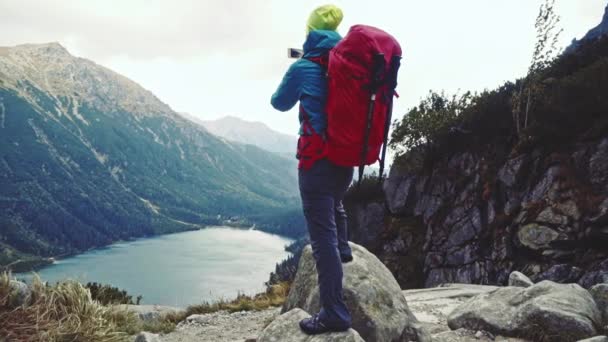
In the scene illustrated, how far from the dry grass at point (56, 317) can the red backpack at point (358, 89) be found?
4.37 m

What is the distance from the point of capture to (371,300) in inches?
231

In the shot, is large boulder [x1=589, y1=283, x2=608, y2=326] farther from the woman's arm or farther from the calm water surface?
the calm water surface

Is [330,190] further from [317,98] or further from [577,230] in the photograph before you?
[577,230]

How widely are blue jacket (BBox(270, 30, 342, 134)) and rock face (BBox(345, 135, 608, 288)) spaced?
1461 centimetres

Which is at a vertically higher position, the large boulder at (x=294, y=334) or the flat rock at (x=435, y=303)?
the large boulder at (x=294, y=334)

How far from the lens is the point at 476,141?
2536 cm

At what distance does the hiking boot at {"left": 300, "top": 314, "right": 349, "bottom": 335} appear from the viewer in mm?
4363

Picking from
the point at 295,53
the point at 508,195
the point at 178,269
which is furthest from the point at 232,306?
the point at 178,269

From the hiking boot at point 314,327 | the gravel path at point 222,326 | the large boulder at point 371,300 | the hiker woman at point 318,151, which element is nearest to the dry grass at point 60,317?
the gravel path at point 222,326

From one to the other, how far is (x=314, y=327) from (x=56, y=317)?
13.0 feet

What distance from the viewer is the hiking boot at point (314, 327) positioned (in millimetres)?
4363

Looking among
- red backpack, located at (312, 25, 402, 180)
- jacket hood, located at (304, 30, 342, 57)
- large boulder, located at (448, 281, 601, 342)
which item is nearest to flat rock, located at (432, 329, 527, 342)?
large boulder, located at (448, 281, 601, 342)

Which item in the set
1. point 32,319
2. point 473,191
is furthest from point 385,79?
point 473,191

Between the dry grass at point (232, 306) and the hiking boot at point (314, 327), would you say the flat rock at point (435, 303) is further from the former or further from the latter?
the hiking boot at point (314, 327)
